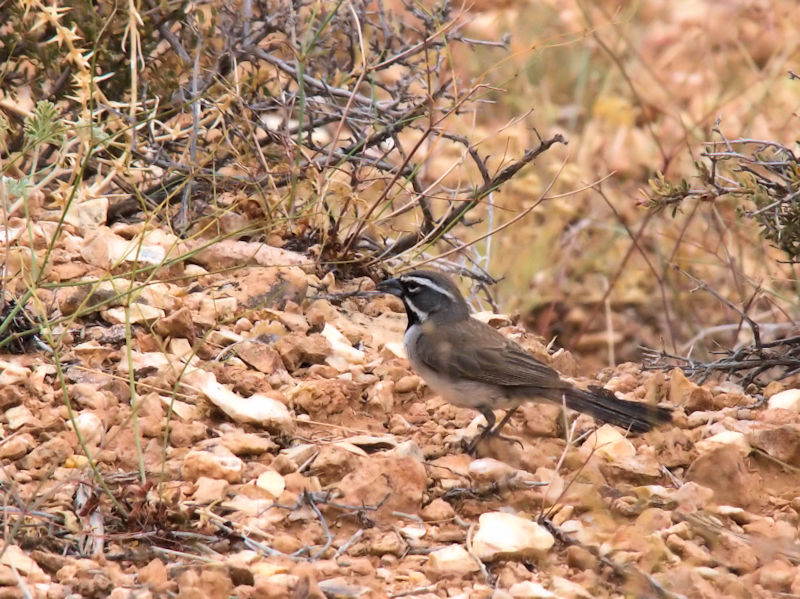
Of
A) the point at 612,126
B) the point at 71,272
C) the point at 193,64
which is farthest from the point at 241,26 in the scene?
the point at 612,126

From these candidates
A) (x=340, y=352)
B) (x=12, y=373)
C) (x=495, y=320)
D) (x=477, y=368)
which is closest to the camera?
(x=12, y=373)

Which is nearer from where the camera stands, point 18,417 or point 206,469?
point 206,469

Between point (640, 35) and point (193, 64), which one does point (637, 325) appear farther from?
point (193, 64)

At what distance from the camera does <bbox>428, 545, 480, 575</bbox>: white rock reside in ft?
14.0

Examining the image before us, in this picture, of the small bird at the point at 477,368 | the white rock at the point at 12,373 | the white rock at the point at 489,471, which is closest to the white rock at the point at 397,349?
the small bird at the point at 477,368

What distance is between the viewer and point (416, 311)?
248 inches

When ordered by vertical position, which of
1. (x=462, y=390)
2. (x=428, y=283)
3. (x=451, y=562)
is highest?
(x=428, y=283)

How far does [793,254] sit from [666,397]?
37.8 inches

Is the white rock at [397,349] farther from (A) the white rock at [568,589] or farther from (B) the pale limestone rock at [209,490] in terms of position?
(A) the white rock at [568,589]

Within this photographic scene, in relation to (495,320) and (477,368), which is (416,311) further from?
(495,320)

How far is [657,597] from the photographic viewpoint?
13.3 feet

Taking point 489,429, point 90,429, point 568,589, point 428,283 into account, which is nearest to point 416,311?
point 428,283

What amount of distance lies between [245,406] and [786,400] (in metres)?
2.68

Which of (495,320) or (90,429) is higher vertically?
(90,429)
